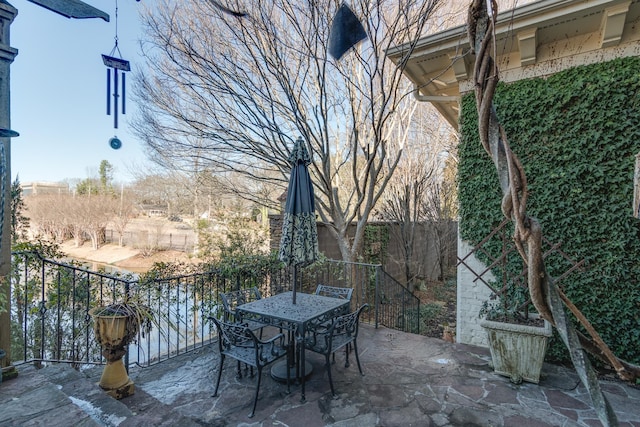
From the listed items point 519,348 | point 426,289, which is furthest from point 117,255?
point 519,348

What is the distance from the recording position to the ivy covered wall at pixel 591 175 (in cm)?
355

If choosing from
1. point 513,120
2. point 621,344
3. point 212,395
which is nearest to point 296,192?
point 212,395

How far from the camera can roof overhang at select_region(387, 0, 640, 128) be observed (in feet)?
11.4

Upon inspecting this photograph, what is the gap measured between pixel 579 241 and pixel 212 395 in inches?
166

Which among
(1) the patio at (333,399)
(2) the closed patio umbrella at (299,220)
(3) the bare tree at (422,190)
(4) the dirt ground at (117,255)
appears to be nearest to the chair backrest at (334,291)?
(1) the patio at (333,399)

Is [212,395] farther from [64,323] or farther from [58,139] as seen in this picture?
[58,139]

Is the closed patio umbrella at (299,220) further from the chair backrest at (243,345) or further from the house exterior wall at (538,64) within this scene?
the house exterior wall at (538,64)

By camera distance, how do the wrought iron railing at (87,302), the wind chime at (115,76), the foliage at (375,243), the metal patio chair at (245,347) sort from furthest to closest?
1. the foliage at (375,243)
2. the wrought iron railing at (87,302)
3. the wind chime at (115,76)
4. the metal patio chair at (245,347)

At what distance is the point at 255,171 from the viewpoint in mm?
8180

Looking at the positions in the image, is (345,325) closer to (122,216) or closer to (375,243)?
(375,243)

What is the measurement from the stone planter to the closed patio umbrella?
2005 millimetres

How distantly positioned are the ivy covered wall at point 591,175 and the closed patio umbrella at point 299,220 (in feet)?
8.17

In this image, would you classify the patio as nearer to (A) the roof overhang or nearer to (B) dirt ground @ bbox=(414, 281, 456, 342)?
(B) dirt ground @ bbox=(414, 281, 456, 342)

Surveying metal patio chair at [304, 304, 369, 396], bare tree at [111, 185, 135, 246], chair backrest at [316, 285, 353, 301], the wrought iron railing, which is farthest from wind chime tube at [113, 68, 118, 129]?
Result: bare tree at [111, 185, 135, 246]
